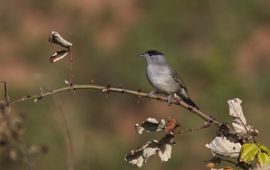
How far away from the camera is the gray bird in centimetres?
528

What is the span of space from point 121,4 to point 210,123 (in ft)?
52.0

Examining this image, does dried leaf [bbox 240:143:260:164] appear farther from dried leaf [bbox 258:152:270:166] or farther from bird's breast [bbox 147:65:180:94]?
bird's breast [bbox 147:65:180:94]

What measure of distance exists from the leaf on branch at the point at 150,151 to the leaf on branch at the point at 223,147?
0.12 m

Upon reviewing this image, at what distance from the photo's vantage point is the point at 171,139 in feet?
7.48

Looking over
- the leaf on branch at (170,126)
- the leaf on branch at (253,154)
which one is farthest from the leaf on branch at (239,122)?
the leaf on branch at (170,126)

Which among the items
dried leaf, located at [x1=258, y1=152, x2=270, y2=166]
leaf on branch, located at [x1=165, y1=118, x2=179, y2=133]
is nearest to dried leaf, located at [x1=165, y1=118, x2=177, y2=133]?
leaf on branch, located at [x1=165, y1=118, x2=179, y2=133]

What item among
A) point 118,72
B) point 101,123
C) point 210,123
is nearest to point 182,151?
point 101,123

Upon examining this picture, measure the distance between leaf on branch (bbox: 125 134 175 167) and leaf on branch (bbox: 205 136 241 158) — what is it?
124 mm

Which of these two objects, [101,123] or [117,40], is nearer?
[101,123]

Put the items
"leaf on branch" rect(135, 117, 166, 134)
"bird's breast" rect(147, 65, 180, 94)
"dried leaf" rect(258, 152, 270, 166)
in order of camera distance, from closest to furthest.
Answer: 1. "dried leaf" rect(258, 152, 270, 166)
2. "leaf on branch" rect(135, 117, 166, 134)
3. "bird's breast" rect(147, 65, 180, 94)

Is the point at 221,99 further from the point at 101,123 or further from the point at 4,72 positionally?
the point at 4,72

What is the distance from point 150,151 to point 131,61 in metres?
11.7

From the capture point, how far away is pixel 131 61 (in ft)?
45.6

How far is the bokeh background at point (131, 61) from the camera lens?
10.8 meters
